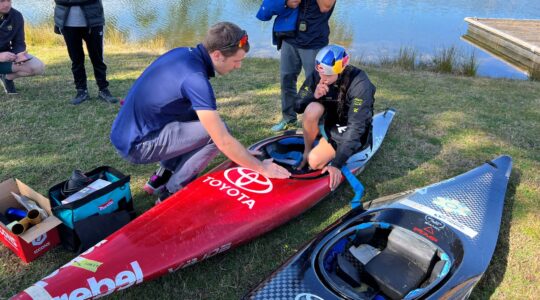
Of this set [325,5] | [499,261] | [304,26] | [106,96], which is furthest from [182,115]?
[106,96]

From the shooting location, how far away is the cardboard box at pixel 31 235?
271cm

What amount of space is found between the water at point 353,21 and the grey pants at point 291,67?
208 inches

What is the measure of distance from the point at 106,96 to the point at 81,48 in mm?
678

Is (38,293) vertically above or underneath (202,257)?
above

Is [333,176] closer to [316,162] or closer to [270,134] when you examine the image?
[316,162]

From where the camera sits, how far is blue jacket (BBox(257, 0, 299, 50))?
431cm

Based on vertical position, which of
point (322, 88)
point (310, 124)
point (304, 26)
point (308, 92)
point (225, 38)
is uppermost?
point (225, 38)

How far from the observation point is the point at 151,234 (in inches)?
106

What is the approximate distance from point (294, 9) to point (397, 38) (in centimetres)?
824

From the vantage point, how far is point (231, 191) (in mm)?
3166

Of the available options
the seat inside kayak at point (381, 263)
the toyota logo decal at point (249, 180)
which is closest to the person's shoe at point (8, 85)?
the toyota logo decal at point (249, 180)

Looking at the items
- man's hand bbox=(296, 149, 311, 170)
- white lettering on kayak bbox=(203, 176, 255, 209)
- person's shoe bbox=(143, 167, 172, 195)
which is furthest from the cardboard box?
man's hand bbox=(296, 149, 311, 170)

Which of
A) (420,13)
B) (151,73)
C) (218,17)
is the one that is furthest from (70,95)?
(420,13)

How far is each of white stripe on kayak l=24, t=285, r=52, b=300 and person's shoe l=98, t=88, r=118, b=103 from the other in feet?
12.1
